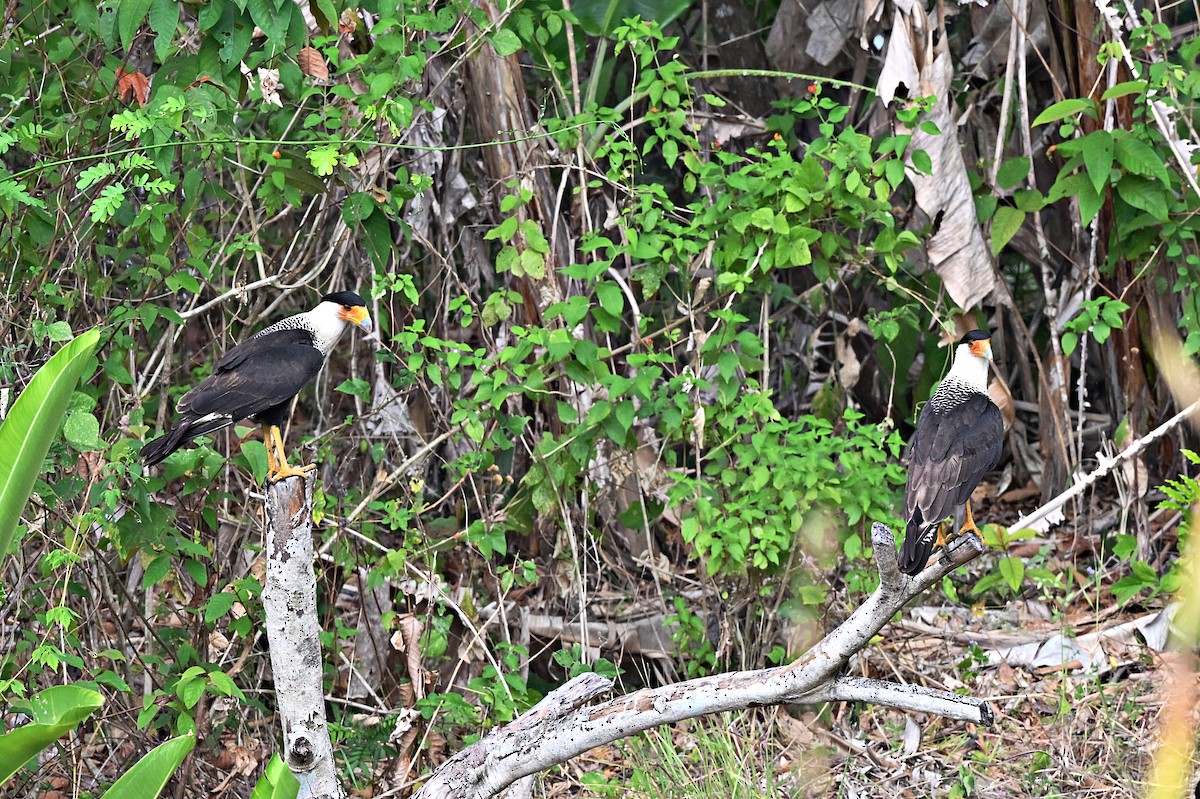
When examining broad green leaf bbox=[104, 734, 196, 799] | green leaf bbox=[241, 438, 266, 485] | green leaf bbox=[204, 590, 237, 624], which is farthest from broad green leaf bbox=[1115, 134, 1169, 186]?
broad green leaf bbox=[104, 734, 196, 799]

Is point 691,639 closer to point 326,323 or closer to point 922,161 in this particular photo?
point 326,323

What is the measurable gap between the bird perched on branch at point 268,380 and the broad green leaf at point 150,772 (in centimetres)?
81

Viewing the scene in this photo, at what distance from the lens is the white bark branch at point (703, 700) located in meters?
2.71

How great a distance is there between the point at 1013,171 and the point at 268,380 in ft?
10.1

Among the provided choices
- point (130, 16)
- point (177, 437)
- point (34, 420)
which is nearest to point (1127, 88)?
point (130, 16)

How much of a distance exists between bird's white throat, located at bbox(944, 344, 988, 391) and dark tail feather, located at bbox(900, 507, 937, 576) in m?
1.17

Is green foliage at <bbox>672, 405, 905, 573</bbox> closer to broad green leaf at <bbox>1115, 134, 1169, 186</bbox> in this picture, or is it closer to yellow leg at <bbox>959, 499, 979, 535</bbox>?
yellow leg at <bbox>959, 499, 979, 535</bbox>

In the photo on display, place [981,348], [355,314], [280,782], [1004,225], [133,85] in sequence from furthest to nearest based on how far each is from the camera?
[1004,225] < [981,348] < [355,314] < [133,85] < [280,782]

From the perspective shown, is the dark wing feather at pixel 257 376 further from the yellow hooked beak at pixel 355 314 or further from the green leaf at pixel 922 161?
the green leaf at pixel 922 161

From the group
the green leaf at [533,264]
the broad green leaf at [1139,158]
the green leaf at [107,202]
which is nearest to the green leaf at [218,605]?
the green leaf at [107,202]

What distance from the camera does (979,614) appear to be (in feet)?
17.2

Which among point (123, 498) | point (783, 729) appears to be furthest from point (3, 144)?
point (783, 729)

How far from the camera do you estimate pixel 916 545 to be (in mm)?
3182

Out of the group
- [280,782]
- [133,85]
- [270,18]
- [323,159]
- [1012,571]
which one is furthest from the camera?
[1012,571]
